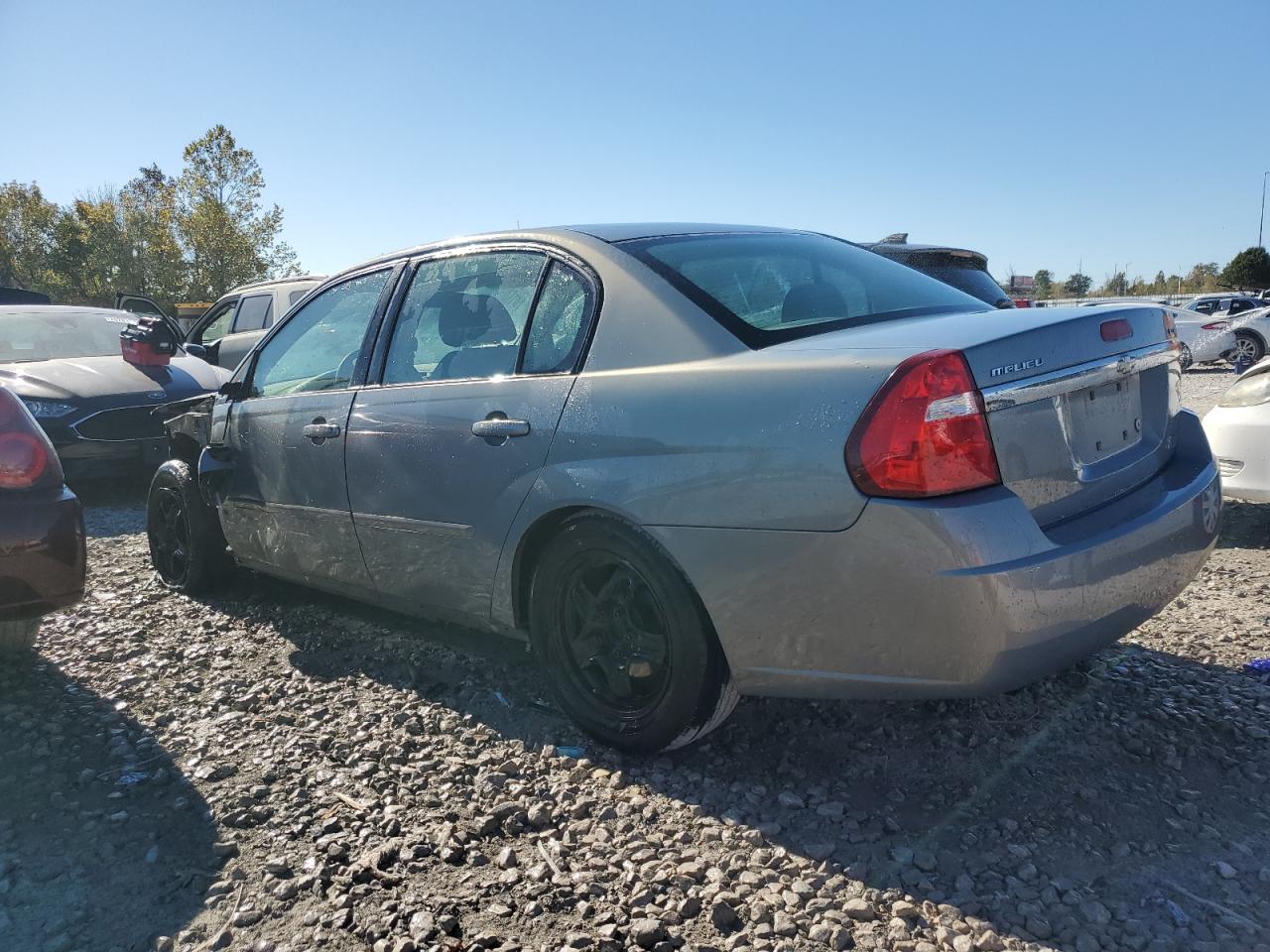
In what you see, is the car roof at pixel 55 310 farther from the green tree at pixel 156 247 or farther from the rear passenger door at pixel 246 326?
the green tree at pixel 156 247

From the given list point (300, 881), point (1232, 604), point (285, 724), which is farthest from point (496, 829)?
point (1232, 604)

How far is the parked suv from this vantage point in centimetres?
952

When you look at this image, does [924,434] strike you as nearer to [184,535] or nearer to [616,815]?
[616,815]

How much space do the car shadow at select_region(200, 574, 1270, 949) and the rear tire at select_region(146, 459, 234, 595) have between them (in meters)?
1.34

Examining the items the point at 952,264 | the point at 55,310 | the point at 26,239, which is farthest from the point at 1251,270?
the point at 26,239

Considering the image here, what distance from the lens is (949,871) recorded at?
88.8 inches

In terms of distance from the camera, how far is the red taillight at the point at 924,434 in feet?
7.19

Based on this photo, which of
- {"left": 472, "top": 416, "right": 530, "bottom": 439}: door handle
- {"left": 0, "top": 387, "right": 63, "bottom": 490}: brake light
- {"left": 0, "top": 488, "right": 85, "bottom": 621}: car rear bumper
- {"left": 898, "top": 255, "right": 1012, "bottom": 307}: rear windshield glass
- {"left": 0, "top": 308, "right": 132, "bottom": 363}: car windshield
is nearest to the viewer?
{"left": 472, "top": 416, "right": 530, "bottom": 439}: door handle

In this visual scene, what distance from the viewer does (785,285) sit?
3029 mm

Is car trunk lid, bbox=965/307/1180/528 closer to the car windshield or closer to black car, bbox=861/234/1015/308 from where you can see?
black car, bbox=861/234/1015/308

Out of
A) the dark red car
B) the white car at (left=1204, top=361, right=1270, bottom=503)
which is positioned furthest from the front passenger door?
the white car at (left=1204, top=361, right=1270, bottom=503)

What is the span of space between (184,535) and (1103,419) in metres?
4.26

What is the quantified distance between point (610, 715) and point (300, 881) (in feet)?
3.18

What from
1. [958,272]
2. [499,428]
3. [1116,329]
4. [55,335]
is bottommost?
[499,428]
